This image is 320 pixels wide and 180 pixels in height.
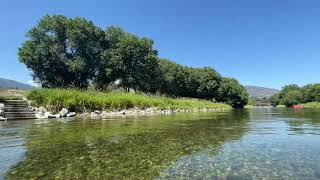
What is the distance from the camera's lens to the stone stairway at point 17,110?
24533mm

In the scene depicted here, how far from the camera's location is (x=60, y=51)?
56250 mm

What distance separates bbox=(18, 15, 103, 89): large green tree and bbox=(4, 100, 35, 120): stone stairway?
28.0 m

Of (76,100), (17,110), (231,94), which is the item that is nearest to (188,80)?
(231,94)

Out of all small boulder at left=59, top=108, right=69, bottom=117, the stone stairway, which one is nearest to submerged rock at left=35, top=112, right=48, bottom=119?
the stone stairway

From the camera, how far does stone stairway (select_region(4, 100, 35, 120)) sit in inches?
966

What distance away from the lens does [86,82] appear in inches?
2440

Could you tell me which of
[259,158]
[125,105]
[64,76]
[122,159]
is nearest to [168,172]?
[122,159]

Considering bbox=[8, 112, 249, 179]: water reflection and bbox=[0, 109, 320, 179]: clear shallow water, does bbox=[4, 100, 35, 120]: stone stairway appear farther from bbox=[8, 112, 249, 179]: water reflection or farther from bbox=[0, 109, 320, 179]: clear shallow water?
bbox=[0, 109, 320, 179]: clear shallow water

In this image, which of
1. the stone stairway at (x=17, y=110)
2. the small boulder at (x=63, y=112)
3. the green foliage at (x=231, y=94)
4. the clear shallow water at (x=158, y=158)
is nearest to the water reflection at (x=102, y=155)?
the clear shallow water at (x=158, y=158)

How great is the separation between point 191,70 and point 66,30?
59256 millimetres

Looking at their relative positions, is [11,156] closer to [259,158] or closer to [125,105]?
[259,158]

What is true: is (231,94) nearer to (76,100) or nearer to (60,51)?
(60,51)

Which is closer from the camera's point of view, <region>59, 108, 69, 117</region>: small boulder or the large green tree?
<region>59, 108, 69, 117</region>: small boulder

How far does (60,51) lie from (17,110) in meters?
32.3
